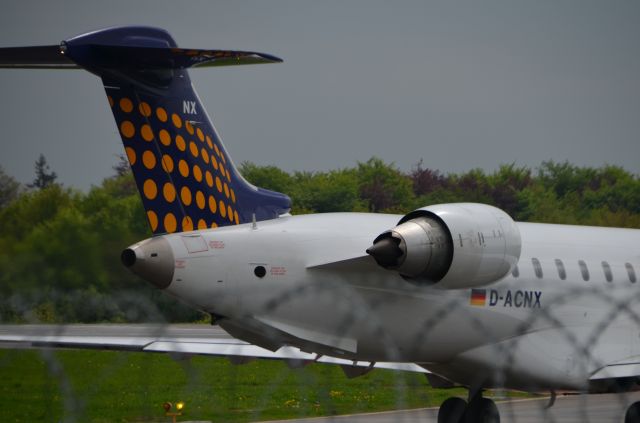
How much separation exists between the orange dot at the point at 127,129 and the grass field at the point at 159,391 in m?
3.19

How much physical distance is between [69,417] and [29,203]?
17.0 metres

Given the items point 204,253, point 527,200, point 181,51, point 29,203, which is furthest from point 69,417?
point 527,200

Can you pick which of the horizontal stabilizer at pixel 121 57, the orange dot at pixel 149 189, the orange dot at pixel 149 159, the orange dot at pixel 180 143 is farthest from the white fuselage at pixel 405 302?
the horizontal stabilizer at pixel 121 57

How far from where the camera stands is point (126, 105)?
1869 centimetres

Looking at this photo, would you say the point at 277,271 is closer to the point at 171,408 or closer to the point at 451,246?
the point at 451,246

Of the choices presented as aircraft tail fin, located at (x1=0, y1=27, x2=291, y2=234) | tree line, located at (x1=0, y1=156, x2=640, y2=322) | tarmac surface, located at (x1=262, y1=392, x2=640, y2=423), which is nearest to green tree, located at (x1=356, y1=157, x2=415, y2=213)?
tree line, located at (x1=0, y1=156, x2=640, y2=322)

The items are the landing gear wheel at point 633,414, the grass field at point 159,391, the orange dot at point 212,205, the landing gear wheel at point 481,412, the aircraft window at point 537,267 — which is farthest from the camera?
the aircraft window at point 537,267

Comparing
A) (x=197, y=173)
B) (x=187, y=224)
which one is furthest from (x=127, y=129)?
(x=187, y=224)

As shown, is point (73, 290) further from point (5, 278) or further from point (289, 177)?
point (289, 177)

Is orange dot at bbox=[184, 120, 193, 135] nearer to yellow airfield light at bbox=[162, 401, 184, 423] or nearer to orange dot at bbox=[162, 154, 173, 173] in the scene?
orange dot at bbox=[162, 154, 173, 173]

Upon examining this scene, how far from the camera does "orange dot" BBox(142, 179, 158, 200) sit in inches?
732

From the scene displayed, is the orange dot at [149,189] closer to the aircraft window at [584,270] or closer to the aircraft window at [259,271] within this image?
the aircraft window at [259,271]

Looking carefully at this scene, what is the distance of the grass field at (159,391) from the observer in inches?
574

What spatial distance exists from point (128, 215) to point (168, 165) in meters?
8.27
